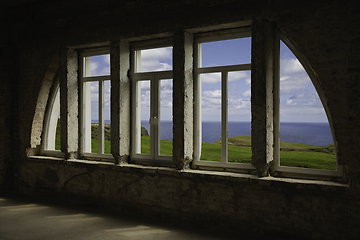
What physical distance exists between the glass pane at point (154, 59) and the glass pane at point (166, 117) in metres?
0.28

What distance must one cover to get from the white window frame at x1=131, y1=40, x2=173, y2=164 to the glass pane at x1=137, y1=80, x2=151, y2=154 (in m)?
0.04

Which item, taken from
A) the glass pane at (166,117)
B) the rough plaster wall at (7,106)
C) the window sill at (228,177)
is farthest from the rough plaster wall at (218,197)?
the rough plaster wall at (7,106)

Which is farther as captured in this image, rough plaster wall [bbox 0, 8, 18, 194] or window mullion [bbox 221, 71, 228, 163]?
rough plaster wall [bbox 0, 8, 18, 194]

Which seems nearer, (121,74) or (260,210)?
(260,210)

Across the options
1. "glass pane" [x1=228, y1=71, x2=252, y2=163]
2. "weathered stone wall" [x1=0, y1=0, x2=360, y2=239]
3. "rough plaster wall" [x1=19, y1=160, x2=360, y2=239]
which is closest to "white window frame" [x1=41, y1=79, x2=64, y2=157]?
"weathered stone wall" [x1=0, y1=0, x2=360, y2=239]

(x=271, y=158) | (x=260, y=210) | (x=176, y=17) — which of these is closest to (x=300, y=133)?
(x=271, y=158)

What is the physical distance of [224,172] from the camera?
4336 mm

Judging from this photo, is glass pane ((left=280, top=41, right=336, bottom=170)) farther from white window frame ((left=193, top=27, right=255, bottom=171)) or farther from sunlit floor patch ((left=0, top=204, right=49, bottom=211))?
sunlit floor patch ((left=0, top=204, right=49, bottom=211))

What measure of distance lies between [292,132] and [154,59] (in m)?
2.64

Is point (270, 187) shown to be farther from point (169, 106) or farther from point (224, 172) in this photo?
point (169, 106)

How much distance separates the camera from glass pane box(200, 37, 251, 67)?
4.32m

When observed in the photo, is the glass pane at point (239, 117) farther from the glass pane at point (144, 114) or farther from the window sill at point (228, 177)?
the glass pane at point (144, 114)

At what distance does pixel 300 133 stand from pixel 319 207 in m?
1.00

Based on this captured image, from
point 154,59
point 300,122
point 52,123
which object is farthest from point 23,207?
point 300,122
